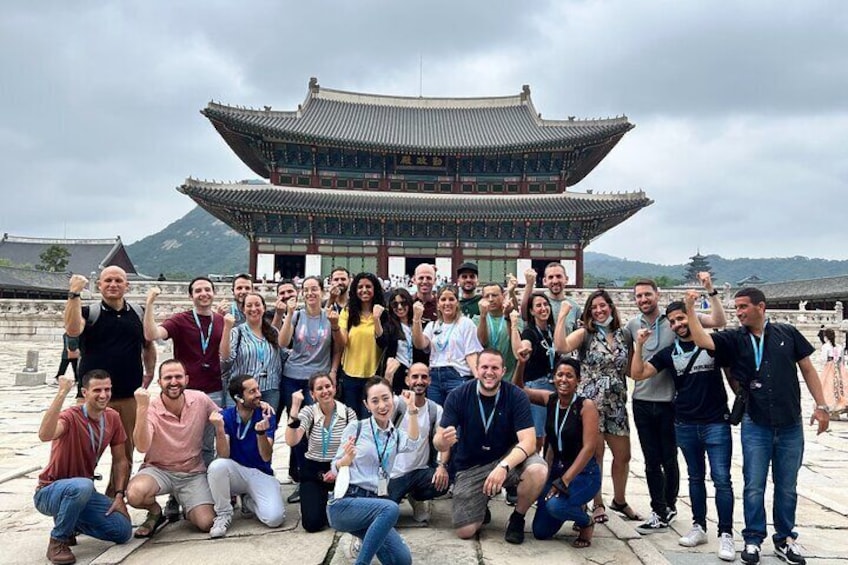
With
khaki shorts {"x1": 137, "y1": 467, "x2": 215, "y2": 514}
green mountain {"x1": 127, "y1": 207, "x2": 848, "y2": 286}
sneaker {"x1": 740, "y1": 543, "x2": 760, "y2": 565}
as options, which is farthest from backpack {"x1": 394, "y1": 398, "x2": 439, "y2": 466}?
green mountain {"x1": 127, "y1": 207, "x2": 848, "y2": 286}

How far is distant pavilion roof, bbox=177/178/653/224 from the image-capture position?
1039 inches

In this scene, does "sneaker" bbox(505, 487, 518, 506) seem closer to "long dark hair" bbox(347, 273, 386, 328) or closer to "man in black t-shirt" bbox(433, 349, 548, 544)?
"man in black t-shirt" bbox(433, 349, 548, 544)

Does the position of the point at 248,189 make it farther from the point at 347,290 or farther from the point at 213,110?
the point at 347,290

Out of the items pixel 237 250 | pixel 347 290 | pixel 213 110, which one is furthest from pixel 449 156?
pixel 237 250

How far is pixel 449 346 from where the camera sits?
18.2ft

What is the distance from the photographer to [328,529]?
4.76m

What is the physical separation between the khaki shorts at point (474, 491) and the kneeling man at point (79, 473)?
8.67ft

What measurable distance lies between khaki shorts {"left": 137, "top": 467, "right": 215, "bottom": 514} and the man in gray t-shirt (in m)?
3.76

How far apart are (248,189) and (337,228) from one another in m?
4.65

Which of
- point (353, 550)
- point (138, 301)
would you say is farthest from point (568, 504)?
point (138, 301)

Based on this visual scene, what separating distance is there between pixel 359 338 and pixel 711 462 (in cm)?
326

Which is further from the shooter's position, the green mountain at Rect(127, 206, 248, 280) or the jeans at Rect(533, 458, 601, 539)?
the green mountain at Rect(127, 206, 248, 280)

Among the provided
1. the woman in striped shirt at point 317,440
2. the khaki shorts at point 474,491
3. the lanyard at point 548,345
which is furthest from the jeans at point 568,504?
the woman in striped shirt at point 317,440

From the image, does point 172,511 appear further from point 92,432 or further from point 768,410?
point 768,410
